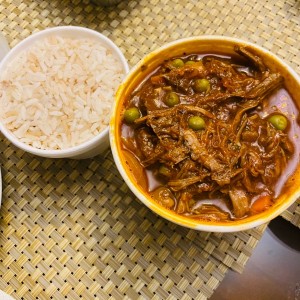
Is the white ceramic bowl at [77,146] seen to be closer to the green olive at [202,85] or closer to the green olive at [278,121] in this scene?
the green olive at [202,85]

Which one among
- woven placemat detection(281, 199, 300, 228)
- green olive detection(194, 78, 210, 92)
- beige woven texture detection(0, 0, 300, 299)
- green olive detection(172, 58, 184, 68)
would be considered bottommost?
beige woven texture detection(0, 0, 300, 299)

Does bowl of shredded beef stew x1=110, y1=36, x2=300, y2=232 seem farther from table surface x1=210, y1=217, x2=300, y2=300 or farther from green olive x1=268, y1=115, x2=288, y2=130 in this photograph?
table surface x1=210, y1=217, x2=300, y2=300

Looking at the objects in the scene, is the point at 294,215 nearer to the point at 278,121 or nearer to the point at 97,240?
the point at 278,121

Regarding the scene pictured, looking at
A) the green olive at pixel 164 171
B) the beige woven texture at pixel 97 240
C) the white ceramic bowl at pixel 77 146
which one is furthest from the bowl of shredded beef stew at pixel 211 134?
the beige woven texture at pixel 97 240

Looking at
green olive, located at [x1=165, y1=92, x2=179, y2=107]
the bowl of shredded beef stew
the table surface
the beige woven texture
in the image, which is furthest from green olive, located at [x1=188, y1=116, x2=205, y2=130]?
the table surface

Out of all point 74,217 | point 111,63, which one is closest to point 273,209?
point 74,217

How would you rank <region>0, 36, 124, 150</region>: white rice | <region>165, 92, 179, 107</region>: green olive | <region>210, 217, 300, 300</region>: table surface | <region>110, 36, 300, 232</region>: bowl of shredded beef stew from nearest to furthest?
<region>110, 36, 300, 232</region>: bowl of shredded beef stew < <region>165, 92, 179, 107</region>: green olive < <region>210, 217, 300, 300</region>: table surface < <region>0, 36, 124, 150</region>: white rice

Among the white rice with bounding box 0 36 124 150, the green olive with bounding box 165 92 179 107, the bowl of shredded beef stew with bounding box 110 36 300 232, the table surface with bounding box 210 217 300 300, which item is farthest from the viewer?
the white rice with bounding box 0 36 124 150
